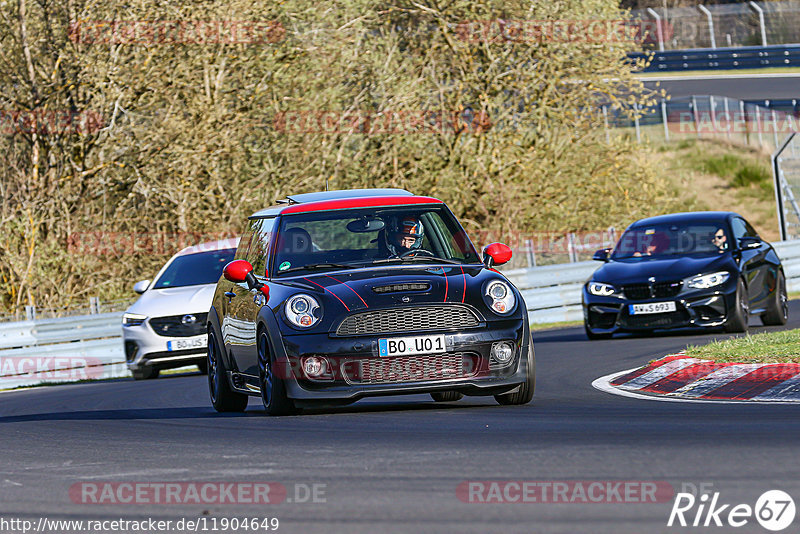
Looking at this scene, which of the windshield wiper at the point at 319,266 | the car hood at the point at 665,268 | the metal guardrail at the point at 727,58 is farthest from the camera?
the metal guardrail at the point at 727,58

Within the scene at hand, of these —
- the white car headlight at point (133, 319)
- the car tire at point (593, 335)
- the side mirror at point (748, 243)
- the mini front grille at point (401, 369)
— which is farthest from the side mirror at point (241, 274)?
the side mirror at point (748, 243)

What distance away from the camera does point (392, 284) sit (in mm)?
9914

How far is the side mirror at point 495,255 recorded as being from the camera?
10.7 metres

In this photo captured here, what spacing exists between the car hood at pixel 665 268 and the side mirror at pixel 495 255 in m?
6.69

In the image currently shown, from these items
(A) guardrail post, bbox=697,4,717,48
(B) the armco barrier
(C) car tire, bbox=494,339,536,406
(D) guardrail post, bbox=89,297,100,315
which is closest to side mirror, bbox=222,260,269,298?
(C) car tire, bbox=494,339,536,406

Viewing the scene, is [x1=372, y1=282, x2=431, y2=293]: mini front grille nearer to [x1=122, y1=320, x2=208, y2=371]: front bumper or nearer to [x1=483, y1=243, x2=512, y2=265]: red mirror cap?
[x1=483, y1=243, x2=512, y2=265]: red mirror cap

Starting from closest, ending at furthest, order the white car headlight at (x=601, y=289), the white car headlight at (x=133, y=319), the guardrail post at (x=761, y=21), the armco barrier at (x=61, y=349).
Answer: the white car headlight at (x=601, y=289)
the white car headlight at (x=133, y=319)
the armco barrier at (x=61, y=349)
the guardrail post at (x=761, y=21)

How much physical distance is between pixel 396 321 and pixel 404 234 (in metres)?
1.35

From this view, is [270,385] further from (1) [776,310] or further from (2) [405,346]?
(1) [776,310]

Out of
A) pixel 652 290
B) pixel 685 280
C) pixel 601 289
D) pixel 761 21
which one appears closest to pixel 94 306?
pixel 601 289

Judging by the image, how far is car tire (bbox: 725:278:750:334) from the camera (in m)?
16.9

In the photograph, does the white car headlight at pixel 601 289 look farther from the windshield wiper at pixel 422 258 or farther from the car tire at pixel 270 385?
the car tire at pixel 270 385

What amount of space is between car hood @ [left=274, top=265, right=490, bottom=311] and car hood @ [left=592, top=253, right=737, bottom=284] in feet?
23.7

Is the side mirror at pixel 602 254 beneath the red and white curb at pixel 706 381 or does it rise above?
above
